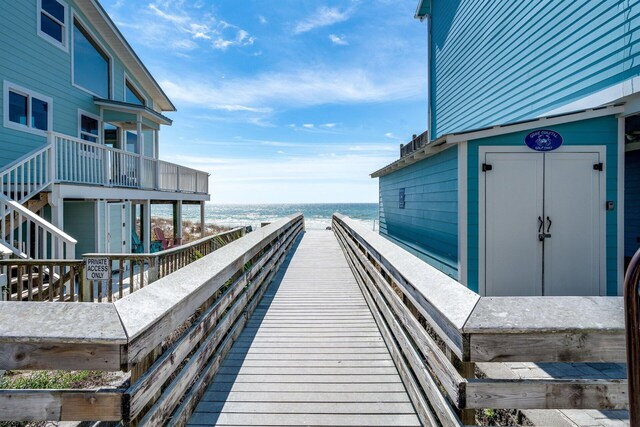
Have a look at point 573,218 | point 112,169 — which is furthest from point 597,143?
point 112,169

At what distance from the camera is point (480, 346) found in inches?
59.3

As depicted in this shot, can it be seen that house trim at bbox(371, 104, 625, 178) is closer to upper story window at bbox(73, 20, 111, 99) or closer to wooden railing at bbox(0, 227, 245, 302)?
wooden railing at bbox(0, 227, 245, 302)

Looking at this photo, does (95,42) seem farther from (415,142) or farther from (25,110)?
(415,142)

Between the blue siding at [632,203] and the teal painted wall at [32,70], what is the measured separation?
12691 mm

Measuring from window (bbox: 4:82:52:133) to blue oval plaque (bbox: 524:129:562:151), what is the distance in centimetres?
1005

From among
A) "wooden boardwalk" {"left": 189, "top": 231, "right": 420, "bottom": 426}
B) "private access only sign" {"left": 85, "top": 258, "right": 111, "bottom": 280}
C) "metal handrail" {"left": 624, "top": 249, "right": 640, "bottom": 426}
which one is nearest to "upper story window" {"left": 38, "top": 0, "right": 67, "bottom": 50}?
"private access only sign" {"left": 85, "top": 258, "right": 111, "bottom": 280}

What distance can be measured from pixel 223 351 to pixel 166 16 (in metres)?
14.4

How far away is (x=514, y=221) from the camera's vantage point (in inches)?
199

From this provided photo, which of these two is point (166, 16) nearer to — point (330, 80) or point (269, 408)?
point (330, 80)

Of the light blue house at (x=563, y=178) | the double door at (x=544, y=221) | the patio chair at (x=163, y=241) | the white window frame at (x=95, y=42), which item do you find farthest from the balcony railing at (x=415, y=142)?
the white window frame at (x=95, y=42)

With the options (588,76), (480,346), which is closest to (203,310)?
(480,346)

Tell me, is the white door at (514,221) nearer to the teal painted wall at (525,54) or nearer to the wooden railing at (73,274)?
the teal painted wall at (525,54)

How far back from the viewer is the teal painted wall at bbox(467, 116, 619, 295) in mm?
4930

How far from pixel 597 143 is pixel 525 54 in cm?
284
